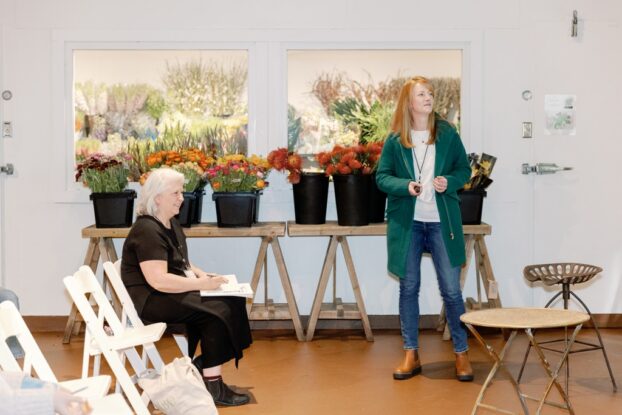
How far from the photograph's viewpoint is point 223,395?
4.81m

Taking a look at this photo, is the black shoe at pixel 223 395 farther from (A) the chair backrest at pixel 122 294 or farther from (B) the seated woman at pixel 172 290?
(A) the chair backrest at pixel 122 294

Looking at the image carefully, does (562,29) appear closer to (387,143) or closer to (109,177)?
(387,143)

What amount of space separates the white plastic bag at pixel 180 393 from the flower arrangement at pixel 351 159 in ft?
7.73

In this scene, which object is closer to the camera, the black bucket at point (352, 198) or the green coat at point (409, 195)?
the green coat at point (409, 195)

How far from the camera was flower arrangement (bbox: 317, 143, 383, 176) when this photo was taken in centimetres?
613

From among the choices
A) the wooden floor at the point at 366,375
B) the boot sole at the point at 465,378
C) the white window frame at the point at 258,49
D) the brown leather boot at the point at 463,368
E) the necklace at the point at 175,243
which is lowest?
the wooden floor at the point at 366,375

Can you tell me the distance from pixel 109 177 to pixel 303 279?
156cm

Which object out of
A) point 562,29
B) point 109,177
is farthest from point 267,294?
point 562,29

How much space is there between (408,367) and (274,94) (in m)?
2.33

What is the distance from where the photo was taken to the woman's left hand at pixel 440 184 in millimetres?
5094

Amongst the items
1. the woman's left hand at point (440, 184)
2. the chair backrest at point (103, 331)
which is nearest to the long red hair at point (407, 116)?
the woman's left hand at point (440, 184)

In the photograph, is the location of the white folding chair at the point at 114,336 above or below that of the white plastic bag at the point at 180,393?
above

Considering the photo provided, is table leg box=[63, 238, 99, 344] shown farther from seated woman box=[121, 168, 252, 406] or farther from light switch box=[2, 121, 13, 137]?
seated woman box=[121, 168, 252, 406]

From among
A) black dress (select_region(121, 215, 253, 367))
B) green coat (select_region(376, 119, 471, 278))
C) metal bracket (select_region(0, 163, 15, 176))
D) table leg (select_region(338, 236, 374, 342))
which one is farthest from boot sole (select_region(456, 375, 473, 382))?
metal bracket (select_region(0, 163, 15, 176))
